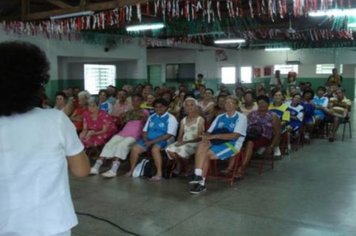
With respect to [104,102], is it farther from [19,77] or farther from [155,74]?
[155,74]

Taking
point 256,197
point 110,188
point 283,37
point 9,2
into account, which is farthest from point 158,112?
point 283,37

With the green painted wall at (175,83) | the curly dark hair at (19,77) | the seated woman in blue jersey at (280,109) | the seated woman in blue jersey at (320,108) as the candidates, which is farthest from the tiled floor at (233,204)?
the green painted wall at (175,83)

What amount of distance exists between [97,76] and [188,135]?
846 centimetres

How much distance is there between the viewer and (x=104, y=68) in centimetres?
1309

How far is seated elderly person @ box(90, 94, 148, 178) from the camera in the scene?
17.4 ft

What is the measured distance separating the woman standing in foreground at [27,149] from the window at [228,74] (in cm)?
1686

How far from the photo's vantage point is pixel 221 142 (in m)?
4.79

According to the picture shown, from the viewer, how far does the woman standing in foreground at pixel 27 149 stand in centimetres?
128

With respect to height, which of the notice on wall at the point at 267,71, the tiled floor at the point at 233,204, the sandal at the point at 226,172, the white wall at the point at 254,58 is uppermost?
the white wall at the point at 254,58

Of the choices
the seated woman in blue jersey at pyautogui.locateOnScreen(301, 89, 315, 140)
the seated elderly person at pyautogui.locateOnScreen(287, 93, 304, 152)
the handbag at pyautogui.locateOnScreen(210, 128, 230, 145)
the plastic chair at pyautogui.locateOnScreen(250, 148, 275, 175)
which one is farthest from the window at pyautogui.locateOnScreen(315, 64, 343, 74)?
the handbag at pyautogui.locateOnScreen(210, 128, 230, 145)

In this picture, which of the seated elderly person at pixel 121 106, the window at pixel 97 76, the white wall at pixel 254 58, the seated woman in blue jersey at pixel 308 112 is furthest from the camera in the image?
the white wall at pixel 254 58

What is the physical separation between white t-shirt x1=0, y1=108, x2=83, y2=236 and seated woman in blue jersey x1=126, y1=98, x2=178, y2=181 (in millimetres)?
3714

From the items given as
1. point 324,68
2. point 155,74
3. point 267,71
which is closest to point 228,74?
point 267,71

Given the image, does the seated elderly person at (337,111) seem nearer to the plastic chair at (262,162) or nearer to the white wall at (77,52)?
the plastic chair at (262,162)
